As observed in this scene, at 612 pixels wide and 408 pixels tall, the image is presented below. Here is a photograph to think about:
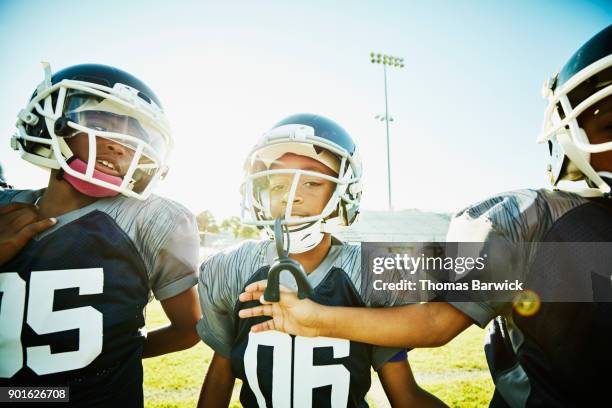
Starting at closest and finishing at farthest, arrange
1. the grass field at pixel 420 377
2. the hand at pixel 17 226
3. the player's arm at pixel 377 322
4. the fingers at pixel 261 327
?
the player's arm at pixel 377 322 → the fingers at pixel 261 327 → the hand at pixel 17 226 → the grass field at pixel 420 377

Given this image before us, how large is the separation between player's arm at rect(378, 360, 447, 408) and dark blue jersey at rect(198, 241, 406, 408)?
0.20 feet

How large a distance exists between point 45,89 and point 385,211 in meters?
25.3

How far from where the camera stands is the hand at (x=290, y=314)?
1261mm

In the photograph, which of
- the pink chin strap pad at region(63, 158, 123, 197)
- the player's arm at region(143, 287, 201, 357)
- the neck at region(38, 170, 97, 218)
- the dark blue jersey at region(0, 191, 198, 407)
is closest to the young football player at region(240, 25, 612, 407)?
the player's arm at region(143, 287, 201, 357)

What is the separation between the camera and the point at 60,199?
1.71 m

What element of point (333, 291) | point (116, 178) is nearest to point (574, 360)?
point (333, 291)

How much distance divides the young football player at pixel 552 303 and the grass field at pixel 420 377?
254cm

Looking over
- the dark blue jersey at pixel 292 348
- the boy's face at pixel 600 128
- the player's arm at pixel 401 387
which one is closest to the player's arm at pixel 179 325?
the dark blue jersey at pixel 292 348

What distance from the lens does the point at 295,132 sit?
1.64 meters

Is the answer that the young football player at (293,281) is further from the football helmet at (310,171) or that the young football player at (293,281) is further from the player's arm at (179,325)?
the player's arm at (179,325)

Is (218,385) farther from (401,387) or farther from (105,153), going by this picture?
(105,153)

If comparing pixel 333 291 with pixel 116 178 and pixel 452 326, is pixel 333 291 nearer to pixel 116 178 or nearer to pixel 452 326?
pixel 452 326

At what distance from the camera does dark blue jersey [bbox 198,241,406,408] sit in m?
1.39

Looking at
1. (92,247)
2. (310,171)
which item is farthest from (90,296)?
(310,171)
